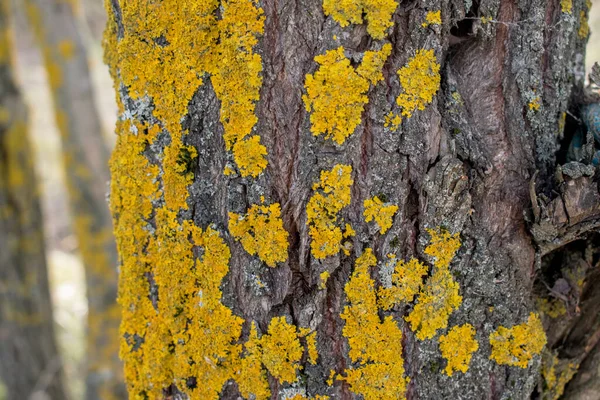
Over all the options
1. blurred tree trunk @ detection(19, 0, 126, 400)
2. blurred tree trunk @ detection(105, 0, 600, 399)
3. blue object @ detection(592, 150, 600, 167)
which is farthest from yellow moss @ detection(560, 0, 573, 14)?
blurred tree trunk @ detection(19, 0, 126, 400)

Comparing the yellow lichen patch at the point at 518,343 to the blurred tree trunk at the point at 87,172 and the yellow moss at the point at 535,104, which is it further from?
the blurred tree trunk at the point at 87,172

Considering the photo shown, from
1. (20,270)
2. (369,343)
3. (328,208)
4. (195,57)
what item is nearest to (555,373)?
(369,343)

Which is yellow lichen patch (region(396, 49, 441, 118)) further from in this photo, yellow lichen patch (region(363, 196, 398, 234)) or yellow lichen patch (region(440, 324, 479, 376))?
yellow lichen patch (region(440, 324, 479, 376))

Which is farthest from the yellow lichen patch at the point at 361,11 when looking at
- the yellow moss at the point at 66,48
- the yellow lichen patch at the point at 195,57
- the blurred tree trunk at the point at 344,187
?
the yellow moss at the point at 66,48

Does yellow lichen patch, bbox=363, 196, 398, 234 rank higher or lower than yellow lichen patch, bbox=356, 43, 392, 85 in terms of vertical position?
lower

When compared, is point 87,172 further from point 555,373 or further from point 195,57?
point 555,373

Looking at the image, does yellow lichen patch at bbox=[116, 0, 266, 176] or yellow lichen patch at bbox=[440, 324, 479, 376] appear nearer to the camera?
yellow lichen patch at bbox=[116, 0, 266, 176]

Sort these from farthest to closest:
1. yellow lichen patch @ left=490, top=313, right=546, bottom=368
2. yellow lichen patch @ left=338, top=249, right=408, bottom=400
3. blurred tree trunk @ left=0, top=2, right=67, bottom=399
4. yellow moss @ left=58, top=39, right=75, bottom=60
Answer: blurred tree trunk @ left=0, top=2, right=67, bottom=399, yellow moss @ left=58, top=39, right=75, bottom=60, yellow lichen patch @ left=490, top=313, right=546, bottom=368, yellow lichen patch @ left=338, top=249, right=408, bottom=400

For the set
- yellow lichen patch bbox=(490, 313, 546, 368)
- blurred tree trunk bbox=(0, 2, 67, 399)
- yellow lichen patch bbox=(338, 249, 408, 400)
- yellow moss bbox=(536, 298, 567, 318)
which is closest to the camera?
yellow lichen patch bbox=(338, 249, 408, 400)
